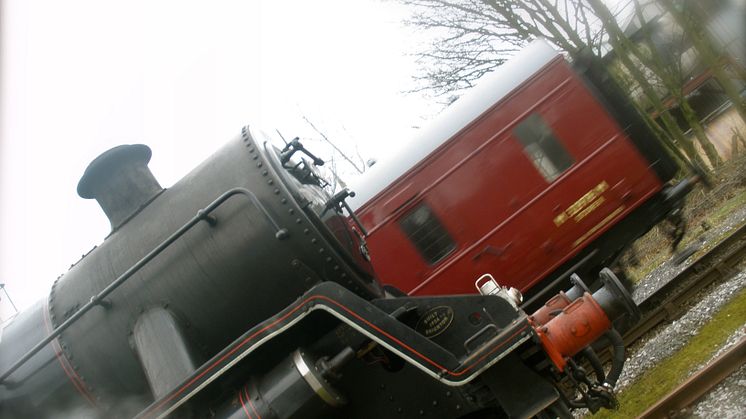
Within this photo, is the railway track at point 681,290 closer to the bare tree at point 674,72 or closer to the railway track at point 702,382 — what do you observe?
the railway track at point 702,382

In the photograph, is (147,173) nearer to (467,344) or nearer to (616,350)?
(467,344)

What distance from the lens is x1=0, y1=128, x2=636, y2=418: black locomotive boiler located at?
3461 millimetres

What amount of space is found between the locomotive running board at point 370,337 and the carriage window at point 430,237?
14.8 ft

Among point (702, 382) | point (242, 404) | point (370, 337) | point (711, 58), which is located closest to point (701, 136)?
point (711, 58)

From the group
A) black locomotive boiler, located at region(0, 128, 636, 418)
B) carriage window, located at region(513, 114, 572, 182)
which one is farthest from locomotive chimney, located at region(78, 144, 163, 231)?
carriage window, located at region(513, 114, 572, 182)

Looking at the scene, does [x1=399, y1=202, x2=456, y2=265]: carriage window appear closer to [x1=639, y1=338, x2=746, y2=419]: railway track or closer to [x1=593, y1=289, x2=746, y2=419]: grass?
[x1=593, y1=289, x2=746, y2=419]: grass

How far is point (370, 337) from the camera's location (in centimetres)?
342

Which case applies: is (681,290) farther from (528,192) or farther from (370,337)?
(370,337)

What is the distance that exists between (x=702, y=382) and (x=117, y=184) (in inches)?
191

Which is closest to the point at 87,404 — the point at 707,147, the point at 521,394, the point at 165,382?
the point at 165,382

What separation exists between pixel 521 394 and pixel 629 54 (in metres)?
14.2

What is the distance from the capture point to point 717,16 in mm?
13641

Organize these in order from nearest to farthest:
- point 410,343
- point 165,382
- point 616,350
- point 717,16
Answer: point 410,343, point 165,382, point 616,350, point 717,16

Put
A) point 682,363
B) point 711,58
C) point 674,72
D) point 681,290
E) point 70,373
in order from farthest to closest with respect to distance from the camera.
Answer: point 674,72
point 711,58
point 681,290
point 682,363
point 70,373
